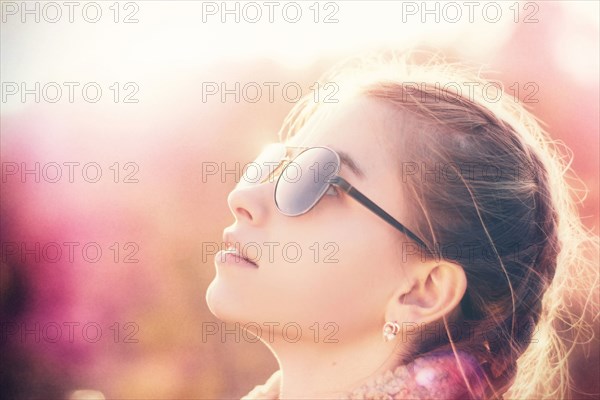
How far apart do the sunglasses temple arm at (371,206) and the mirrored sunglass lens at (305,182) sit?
2 centimetres

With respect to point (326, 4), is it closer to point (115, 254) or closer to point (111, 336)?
point (115, 254)

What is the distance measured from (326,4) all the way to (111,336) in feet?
4.77

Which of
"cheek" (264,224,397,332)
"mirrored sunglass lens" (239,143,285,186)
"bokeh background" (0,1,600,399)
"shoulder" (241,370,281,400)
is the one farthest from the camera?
"bokeh background" (0,1,600,399)

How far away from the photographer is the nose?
57.2 inches

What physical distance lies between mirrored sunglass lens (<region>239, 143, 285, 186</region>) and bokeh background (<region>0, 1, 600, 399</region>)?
927 mm

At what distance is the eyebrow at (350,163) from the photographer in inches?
56.8

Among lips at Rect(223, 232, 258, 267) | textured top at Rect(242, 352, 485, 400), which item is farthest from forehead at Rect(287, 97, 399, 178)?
textured top at Rect(242, 352, 485, 400)

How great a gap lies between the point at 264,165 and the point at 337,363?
0.45 metres

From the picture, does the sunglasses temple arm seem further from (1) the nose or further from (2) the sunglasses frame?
(1) the nose

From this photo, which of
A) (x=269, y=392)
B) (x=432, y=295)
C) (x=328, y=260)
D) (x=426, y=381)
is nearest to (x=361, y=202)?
(x=328, y=260)

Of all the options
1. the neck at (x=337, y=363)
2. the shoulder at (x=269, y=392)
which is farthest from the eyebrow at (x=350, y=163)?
the shoulder at (x=269, y=392)

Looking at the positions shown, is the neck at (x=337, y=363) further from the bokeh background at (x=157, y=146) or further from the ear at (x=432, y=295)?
the bokeh background at (x=157, y=146)

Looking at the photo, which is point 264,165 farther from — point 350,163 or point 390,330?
point 390,330

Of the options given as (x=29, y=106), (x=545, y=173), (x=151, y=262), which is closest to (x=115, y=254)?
(x=151, y=262)
